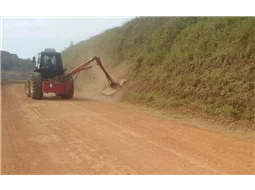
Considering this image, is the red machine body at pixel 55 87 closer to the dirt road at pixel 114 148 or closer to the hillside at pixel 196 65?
the hillside at pixel 196 65

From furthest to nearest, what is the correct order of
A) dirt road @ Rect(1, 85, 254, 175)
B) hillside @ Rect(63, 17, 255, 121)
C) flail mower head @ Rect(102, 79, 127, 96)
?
1. flail mower head @ Rect(102, 79, 127, 96)
2. hillside @ Rect(63, 17, 255, 121)
3. dirt road @ Rect(1, 85, 254, 175)

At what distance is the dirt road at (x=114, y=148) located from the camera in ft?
22.5

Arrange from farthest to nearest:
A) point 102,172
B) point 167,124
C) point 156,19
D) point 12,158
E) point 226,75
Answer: point 156,19
point 226,75
point 167,124
point 12,158
point 102,172

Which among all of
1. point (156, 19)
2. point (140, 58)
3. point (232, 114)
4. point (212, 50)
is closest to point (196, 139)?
point (232, 114)

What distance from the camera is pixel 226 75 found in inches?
551

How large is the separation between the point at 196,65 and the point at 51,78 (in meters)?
8.89

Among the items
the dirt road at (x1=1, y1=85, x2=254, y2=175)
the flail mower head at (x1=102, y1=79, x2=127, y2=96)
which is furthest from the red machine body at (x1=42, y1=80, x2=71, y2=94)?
the dirt road at (x1=1, y1=85, x2=254, y2=175)

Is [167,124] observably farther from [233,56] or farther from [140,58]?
[140,58]

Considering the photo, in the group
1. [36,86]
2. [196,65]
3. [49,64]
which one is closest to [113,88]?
[49,64]

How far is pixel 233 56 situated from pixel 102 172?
10.1 meters

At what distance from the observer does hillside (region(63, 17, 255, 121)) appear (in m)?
13.2

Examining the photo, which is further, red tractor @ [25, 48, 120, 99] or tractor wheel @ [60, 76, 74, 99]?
tractor wheel @ [60, 76, 74, 99]

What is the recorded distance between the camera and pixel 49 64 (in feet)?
68.6

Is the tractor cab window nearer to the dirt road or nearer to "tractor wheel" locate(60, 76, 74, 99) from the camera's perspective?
"tractor wheel" locate(60, 76, 74, 99)
